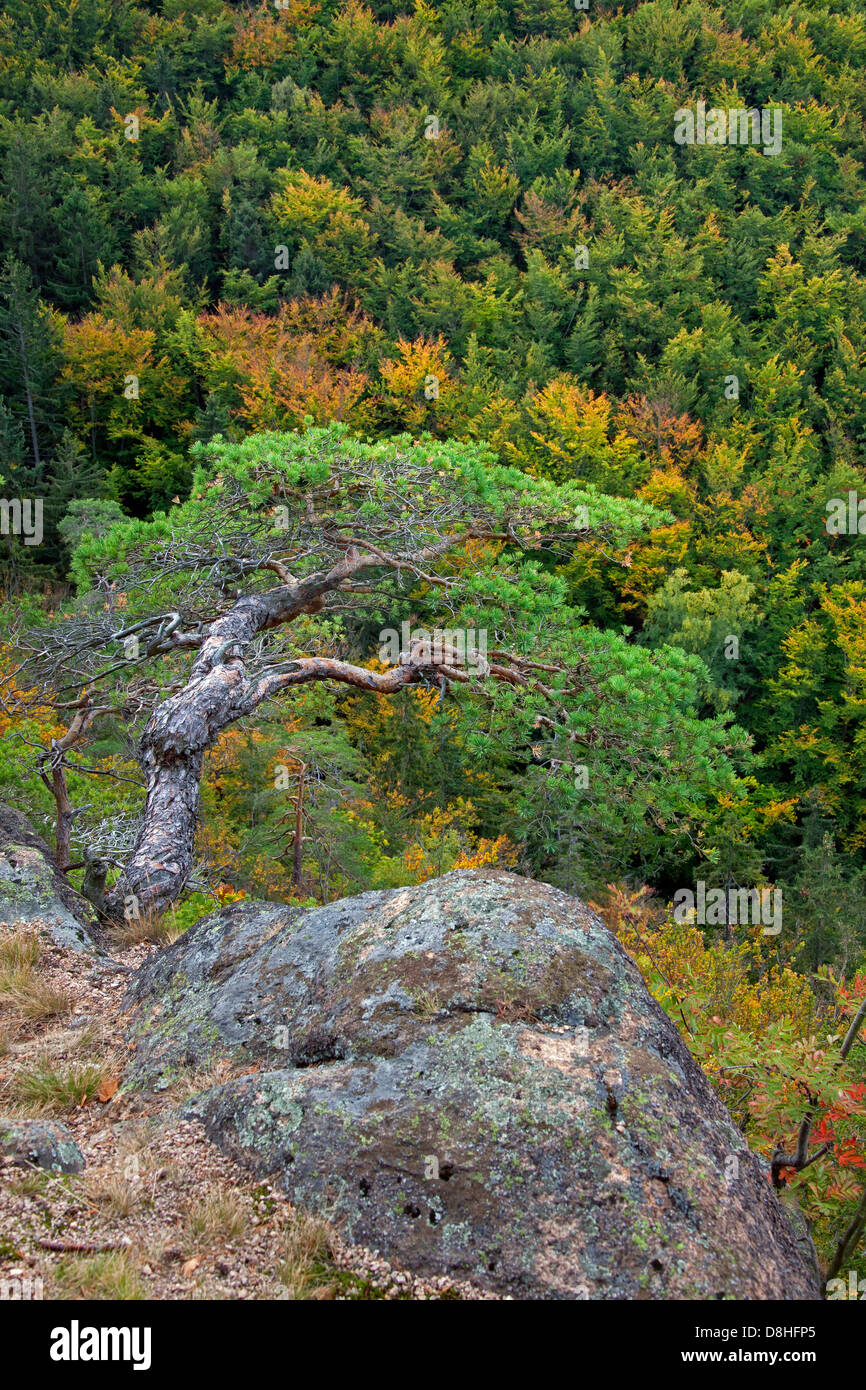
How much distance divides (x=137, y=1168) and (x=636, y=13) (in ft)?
174

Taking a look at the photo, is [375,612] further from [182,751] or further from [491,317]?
[491,317]

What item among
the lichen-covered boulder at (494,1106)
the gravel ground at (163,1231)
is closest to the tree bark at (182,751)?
the lichen-covered boulder at (494,1106)

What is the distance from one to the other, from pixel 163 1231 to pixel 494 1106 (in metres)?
0.93

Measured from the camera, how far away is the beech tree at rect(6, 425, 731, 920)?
6535 millimetres

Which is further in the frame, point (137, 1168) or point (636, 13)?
point (636, 13)

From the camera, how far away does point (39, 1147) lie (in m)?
2.59

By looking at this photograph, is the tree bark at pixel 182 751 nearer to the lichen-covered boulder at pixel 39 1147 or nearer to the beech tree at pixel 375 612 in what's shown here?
the beech tree at pixel 375 612

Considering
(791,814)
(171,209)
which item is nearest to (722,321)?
(791,814)

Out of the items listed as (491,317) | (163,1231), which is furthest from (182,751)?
(491,317)

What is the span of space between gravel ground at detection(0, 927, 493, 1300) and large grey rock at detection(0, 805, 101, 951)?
1684mm

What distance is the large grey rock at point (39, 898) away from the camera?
4660 millimetres

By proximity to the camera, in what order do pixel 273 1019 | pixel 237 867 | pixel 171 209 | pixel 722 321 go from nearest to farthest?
pixel 273 1019
pixel 237 867
pixel 722 321
pixel 171 209
